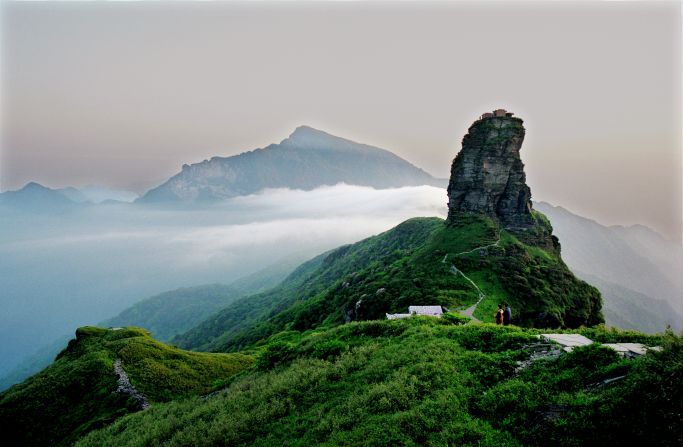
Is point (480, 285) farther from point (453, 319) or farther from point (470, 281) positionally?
point (453, 319)

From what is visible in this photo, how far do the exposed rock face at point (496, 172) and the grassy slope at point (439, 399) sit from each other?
69.4 m

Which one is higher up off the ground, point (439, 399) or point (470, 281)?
point (439, 399)

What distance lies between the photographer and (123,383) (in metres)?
31.5

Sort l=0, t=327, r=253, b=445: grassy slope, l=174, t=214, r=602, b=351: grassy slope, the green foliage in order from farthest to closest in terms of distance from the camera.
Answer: l=174, t=214, r=602, b=351: grassy slope < l=0, t=327, r=253, b=445: grassy slope < the green foliage

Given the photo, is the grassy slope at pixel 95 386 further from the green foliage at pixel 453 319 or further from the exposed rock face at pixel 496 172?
the exposed rock face at pixel 496 172

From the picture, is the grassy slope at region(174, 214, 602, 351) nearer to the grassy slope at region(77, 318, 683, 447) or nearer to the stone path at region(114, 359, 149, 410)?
Result: the grassy slope at region(77, 318, 683, 447)

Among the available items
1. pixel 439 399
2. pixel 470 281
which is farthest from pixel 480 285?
pixel 439 399

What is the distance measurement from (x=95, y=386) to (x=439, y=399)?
110 ft

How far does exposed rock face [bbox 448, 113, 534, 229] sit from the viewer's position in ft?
273

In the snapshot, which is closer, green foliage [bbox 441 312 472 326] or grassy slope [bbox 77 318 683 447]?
grassy slope [bbox 77 318 683 447]

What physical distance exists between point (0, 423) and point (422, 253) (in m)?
72.8

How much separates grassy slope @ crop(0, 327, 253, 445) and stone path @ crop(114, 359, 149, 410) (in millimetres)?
415

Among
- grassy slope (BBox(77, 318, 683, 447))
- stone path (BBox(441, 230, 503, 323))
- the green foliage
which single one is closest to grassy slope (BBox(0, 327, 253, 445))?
grassy slope (BBox(77, 318, 683, 447))

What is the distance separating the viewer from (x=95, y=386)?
106 ft
